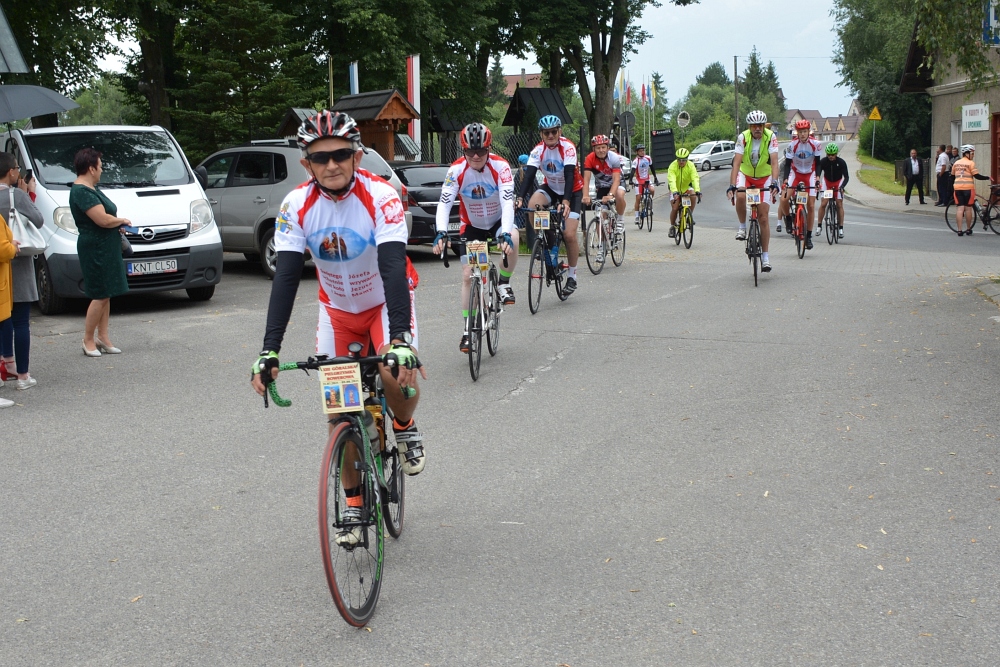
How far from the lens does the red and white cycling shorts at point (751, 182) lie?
47.2ft

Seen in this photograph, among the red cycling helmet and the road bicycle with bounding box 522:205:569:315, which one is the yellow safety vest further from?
the red cycling helmet

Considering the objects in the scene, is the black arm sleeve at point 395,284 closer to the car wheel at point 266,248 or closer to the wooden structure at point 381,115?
the car wheel at point 266,248

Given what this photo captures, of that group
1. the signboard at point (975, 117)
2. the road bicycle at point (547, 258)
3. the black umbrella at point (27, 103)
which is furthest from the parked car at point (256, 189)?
the signboard at point (975, 117)

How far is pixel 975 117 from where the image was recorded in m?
34.8

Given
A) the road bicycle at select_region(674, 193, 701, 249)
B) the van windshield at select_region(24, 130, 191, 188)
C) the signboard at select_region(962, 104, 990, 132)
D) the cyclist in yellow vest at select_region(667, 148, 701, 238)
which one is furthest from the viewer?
the signboard at select_region(962, 104, 990, 132)

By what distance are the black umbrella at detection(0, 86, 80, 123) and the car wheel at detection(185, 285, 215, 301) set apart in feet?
8.48

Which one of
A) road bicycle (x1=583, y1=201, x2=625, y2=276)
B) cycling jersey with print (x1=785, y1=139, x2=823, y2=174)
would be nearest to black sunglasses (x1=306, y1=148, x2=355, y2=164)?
road bicycle (x1=583, y1=201, x2=625, y2=276)

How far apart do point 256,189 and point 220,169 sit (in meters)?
1.10

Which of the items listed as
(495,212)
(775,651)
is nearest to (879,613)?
(775,651)

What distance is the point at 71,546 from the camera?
5.14m

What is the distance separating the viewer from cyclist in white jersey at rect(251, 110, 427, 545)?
4152mm

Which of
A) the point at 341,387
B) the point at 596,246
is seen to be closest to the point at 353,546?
the point at 341,387

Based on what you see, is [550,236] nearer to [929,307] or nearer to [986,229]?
[929,307]

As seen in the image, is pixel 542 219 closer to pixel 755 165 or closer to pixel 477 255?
pixel 477 255
